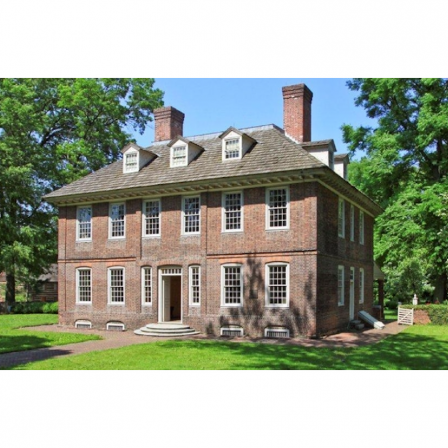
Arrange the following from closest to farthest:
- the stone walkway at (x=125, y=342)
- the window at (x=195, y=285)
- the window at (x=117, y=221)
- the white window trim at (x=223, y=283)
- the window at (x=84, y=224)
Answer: the stone walkway at (x=125, y=342) < the white window trim at (x=223, y=283) < the window at (x=195, y=285) < the window at (x=117, y=221) < the window at (x=84, y=224)

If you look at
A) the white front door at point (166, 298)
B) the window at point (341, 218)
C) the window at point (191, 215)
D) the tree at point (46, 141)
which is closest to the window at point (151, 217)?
the window at point (191, 215)

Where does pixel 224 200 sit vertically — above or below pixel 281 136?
below

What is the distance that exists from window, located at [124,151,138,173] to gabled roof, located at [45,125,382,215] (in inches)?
14.4

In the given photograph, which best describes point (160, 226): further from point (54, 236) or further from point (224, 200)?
point (54, 236)

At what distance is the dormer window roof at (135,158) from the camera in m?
26.2

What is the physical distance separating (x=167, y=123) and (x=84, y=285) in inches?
401

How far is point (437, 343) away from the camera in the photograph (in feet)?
61.8

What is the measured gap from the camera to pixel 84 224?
87.7 feet

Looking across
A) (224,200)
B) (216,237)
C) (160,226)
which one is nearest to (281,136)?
(224,200)

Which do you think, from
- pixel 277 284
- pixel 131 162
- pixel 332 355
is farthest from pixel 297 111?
pixel 332 355

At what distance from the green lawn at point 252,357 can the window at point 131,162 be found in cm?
1058

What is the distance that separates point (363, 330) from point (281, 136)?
983cm

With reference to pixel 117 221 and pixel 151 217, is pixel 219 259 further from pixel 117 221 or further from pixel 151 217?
pixel 117 221

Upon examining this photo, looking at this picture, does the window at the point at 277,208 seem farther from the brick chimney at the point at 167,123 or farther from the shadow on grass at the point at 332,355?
the brick chimney at the point at 167,123
